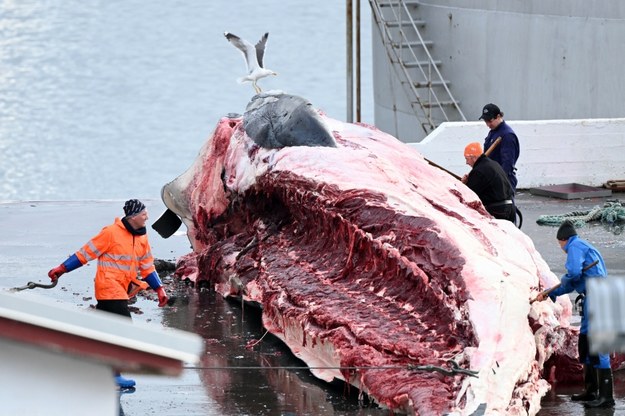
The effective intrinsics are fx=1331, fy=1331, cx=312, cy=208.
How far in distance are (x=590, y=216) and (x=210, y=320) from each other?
6.42 m

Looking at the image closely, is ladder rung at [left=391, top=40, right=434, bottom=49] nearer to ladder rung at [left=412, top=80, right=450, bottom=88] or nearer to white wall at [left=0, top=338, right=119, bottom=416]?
ladder rung at [left=412, top=80, right=450, bottom=88]

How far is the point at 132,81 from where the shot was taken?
6894 centimetres

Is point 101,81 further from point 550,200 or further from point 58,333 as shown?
point 58,333

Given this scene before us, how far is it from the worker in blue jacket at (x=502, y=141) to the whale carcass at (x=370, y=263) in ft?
5.08

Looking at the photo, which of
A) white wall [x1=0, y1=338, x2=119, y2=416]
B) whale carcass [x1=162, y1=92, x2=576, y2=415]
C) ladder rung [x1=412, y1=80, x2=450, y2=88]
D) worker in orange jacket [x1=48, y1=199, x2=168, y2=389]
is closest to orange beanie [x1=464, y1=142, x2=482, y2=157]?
whale carcass [x1=162, y1=92, x2=576, y2=415]

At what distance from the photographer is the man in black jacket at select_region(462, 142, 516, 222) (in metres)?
13.7

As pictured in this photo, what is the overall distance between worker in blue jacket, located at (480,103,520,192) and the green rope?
1.97m

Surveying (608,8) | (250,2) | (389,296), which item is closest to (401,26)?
(608,8)

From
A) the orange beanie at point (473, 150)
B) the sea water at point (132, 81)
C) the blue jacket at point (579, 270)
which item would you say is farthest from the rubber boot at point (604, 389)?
the sea water at point (132, 81)

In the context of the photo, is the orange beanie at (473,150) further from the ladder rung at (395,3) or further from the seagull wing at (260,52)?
the ladder rung at (395,3)

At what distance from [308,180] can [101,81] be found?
57265 millimetres

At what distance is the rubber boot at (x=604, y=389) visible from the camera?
393 inches

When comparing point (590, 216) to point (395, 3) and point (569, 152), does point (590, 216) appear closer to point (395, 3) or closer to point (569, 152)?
point (569, 152)

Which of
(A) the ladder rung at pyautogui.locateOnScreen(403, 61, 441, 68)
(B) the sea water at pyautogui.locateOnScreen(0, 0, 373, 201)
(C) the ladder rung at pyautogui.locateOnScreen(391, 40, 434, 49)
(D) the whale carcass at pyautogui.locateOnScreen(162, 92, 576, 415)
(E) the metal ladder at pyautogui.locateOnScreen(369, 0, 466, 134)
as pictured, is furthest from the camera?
(B) the sea water at pyautogui.locateOnScreen(0, 0, 373, 201)
